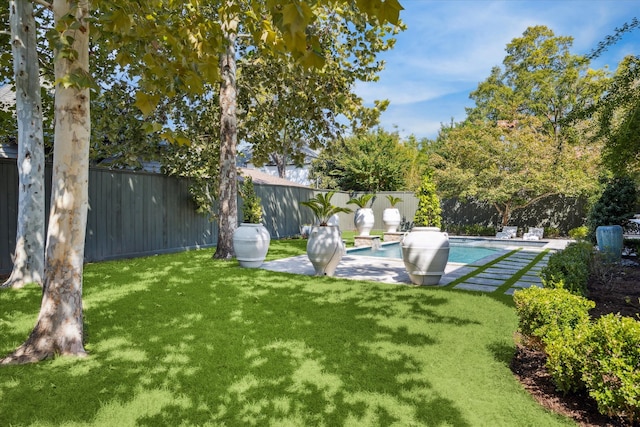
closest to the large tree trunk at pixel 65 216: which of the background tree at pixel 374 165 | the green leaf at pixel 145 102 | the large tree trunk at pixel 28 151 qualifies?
the green leaf at pixel 145 102

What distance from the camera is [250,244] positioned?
25.3 feet

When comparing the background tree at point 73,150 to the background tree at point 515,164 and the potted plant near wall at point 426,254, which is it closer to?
the potted plant near wall at point 426,254

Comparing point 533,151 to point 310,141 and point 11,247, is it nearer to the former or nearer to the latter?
point 310,141

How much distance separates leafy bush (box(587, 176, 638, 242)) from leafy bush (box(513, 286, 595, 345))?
27.0 ft

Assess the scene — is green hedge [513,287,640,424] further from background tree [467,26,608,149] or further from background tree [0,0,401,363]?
background tree [467,26,608,149]

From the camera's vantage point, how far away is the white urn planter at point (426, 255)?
609cm

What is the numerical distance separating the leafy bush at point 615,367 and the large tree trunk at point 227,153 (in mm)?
7759

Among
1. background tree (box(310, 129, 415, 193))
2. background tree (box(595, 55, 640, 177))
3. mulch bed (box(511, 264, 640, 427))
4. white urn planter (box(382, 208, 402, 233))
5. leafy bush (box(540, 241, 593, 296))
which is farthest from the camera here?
background tree (box(310, 129, 415, 193))

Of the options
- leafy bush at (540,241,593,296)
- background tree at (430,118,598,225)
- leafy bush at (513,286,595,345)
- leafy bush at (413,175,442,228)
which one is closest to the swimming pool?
background tree at (430,118,598,225)

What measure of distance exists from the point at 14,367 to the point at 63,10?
2.91m

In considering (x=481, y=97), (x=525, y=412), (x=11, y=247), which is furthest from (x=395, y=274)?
(x=481, y=97)

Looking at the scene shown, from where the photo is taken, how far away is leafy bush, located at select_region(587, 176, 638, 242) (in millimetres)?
9453

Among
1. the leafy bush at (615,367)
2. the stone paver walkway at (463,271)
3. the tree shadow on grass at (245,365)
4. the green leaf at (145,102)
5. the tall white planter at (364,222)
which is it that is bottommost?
the tree shadow on grass at (245,365)

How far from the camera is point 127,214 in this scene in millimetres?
9391
